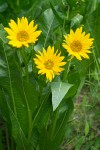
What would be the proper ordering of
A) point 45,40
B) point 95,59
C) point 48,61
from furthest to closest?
1. point 95,59
2. point 45,40
3. point 48,61

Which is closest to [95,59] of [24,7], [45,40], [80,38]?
[45,40]

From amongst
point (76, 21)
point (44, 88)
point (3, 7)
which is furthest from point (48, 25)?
point (3, 7)

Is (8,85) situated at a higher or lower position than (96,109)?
higher

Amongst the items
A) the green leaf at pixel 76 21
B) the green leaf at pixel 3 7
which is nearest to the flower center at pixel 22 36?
the green leaf at pixel 76 21

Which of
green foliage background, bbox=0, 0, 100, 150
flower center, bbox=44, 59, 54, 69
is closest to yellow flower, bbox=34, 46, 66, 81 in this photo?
flower center, bbox=44, 59, 54, 69

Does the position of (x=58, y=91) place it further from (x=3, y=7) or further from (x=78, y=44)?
(x=3, y=7)

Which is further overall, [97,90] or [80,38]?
[97,90]

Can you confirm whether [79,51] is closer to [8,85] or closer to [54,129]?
[8,85]

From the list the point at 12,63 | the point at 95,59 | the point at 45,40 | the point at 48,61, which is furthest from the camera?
the point at 95,59
